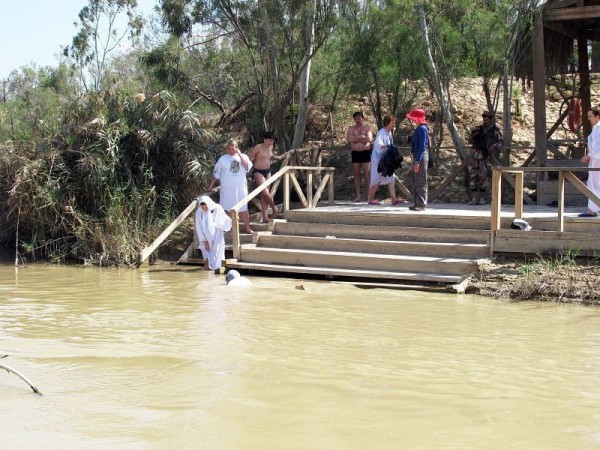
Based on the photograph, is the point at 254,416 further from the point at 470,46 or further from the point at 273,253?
the point at 470,46

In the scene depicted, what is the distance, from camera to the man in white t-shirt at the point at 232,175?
13.0m

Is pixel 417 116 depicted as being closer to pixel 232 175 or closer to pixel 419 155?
pixel 419 155

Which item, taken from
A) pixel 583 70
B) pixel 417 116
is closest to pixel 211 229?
pixel 417 116

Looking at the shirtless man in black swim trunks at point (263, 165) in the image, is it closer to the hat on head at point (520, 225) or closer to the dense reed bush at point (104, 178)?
the dense reed bush at point (104, 178)

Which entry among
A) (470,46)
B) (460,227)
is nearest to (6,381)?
(460,227)

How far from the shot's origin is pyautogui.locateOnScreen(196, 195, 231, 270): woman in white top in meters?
12.3

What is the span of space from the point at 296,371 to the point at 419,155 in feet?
21.0

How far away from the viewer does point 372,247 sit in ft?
39.1

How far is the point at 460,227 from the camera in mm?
11953

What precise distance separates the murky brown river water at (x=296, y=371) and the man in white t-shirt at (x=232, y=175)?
109 inches

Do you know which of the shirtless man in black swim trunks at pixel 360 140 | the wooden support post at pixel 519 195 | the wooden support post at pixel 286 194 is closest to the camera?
the wooden support post at pixel 519 195

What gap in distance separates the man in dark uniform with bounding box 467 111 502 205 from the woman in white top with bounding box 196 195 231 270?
15.1 ft

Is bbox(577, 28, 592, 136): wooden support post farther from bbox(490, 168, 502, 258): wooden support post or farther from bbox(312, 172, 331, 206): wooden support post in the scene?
bbox(490, 168, 502, 258): wooden support post

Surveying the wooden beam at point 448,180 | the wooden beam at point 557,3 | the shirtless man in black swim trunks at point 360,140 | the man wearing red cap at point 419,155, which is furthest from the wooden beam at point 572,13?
the shirtless man in black swim trunks at point 360,140
